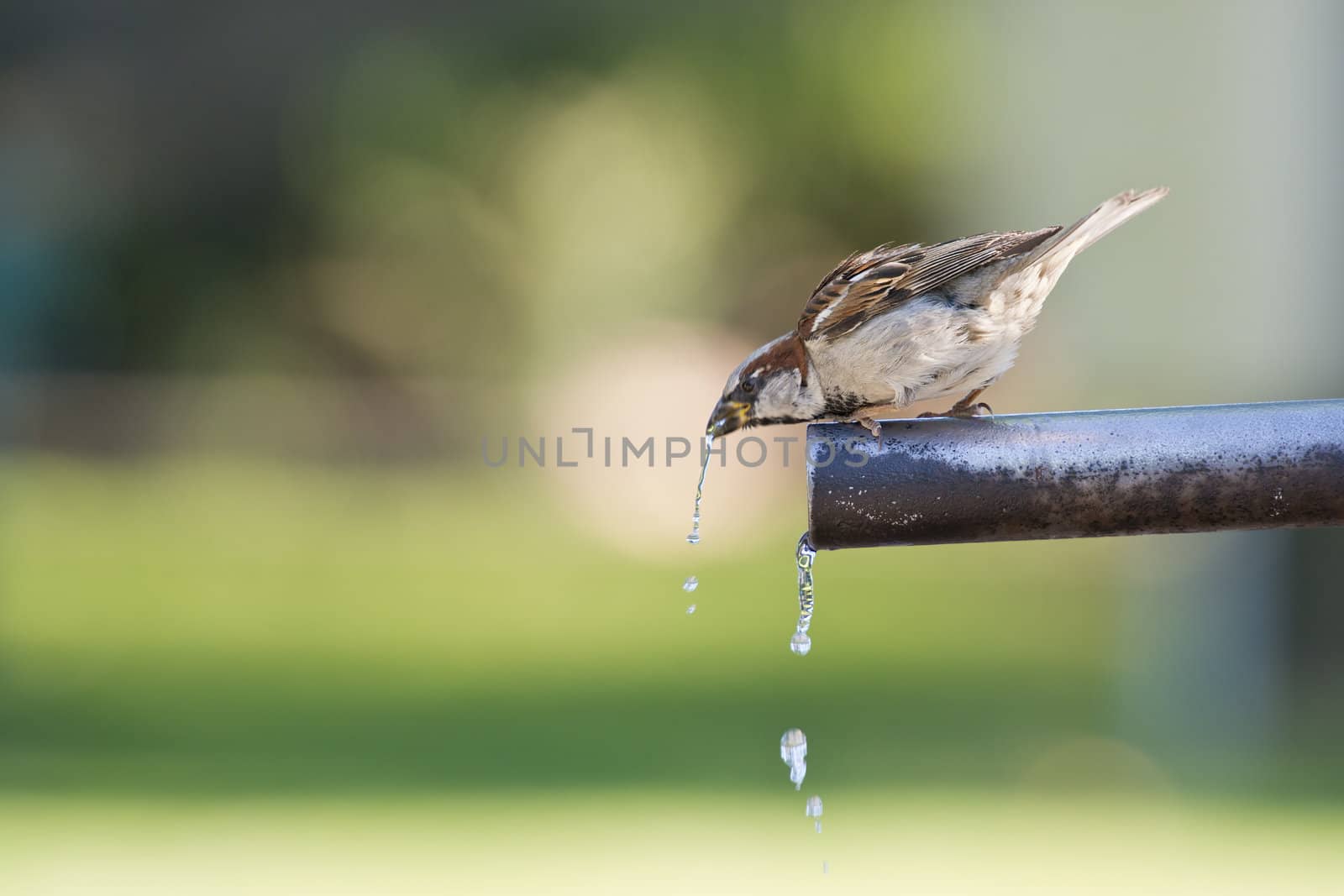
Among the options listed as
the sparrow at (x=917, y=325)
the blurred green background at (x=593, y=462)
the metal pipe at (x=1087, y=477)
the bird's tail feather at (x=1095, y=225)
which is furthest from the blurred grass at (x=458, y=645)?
the metal pipe at (x=1087, y=477)

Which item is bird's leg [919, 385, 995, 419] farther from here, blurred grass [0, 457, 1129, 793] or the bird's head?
blurred grass [0, 457, 1129, 793]

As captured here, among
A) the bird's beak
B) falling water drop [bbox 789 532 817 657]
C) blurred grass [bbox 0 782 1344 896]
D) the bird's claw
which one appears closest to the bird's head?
the bird's beak

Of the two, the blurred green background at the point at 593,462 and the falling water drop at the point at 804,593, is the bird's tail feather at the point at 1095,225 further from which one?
the blurred green background at the point at 593,462

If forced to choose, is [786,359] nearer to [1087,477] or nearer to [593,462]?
[1087,477]

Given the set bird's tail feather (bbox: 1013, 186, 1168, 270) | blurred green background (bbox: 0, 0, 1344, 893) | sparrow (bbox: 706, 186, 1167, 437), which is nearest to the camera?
bird's tail feather (bbox: 1013, 186, 1168, 270)

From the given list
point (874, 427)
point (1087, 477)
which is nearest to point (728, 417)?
point (874, 427)

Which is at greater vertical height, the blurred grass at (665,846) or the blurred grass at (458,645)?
the blurred grass at (458,645)
